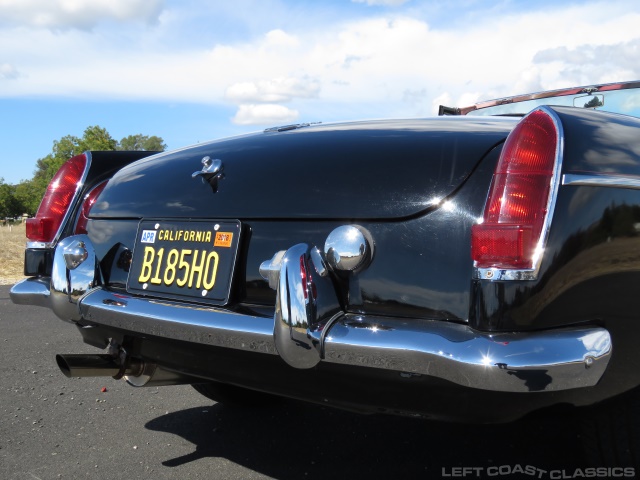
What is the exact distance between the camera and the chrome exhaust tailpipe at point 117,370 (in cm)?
226

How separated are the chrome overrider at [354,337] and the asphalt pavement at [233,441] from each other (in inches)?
16.7

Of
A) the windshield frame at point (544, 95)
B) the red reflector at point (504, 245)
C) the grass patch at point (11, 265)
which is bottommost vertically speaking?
the grass patch at point (11, 265)

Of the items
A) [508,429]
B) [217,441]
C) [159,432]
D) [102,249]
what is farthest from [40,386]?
[508,429]

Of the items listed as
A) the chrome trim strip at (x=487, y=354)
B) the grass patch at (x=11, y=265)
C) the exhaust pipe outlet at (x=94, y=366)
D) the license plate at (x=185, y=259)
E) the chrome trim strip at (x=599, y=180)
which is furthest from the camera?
the grass patch at (x=11, y=265)

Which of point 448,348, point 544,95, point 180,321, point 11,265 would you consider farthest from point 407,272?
point 11,265

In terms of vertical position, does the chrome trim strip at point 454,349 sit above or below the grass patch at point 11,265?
above

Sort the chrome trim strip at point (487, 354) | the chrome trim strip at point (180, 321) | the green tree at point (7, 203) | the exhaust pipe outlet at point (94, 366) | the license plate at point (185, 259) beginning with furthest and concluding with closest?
the green tree at point (7, 203), the exhaust pipe outlet at point (94, 366), the license plate at point (185, 259), the chrome trim strip at point (180, 321), the chrome trim strip at point (487, 354)

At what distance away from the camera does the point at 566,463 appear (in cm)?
205

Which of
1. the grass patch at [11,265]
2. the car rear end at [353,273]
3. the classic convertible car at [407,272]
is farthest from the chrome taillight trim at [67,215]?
the grass patch at [11,265]

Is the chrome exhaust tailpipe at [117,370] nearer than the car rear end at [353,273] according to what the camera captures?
No

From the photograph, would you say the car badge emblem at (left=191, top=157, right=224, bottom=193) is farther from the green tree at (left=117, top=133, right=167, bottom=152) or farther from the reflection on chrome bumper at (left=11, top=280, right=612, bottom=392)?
the green tree at (left=117, top=133, right=167, bottom=152)

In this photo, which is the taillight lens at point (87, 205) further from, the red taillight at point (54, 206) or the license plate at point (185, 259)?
the license plate at point (185, 259)

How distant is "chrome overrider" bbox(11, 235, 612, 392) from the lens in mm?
1527

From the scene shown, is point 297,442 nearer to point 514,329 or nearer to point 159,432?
point 159,432
